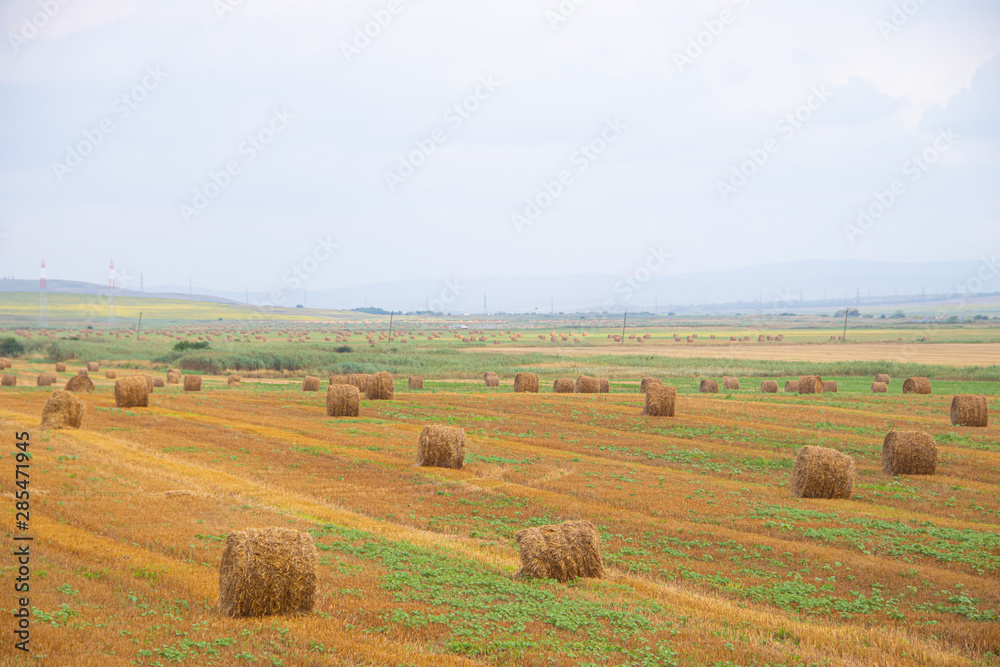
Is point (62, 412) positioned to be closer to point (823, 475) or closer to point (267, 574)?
point (267, 574)

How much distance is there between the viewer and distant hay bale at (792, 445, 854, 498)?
22000 millimetres

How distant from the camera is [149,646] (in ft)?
33.7

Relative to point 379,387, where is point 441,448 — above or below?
below

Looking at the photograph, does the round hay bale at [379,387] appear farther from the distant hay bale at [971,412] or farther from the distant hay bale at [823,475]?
the distant hay bale at [823,475]

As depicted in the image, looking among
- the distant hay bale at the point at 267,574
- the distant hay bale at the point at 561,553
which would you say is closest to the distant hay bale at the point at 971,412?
the distant hay bale at the point at 561,553

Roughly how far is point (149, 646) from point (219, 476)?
13.7m

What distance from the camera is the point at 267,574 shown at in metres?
11.8

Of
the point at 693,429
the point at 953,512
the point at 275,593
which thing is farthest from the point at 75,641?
the point at 693,429

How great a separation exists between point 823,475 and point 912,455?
463 cm

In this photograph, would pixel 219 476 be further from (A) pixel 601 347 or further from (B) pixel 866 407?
(A) pixel 601 347

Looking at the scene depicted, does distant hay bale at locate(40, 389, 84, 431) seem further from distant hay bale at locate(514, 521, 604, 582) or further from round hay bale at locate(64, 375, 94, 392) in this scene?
distant hay bale at locate(514, 521, 604, 582)

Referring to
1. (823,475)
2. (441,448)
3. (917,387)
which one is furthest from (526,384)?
(823,475)

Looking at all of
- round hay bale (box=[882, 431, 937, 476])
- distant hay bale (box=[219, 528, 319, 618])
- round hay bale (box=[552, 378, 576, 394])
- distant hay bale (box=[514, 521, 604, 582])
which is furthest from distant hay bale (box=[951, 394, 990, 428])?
distant hay bale (box=[219, 528, 319, 618])

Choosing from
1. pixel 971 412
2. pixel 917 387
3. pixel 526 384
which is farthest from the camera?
pixel 526 384
